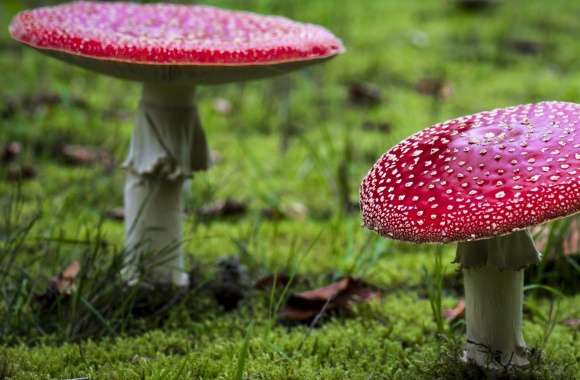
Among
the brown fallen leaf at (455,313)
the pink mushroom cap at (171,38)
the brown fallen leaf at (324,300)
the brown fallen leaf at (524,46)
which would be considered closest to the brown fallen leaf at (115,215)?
the pink mushroom cap at (171,38)

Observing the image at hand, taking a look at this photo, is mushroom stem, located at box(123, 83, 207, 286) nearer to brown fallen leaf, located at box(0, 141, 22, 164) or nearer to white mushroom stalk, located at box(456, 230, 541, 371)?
white mushroom stalk, located at box(456, 230, 541, 371)

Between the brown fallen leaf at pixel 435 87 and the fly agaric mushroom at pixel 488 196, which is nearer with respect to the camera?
the fly agaric mushroom at pixel 488 196

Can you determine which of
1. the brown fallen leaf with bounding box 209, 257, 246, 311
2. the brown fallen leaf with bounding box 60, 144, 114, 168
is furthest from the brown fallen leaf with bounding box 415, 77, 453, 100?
the brown fallen leaf with bounding box 209, 257, 246, 311

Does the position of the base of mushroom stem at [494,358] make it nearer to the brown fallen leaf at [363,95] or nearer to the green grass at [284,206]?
the green grass at [284,206]

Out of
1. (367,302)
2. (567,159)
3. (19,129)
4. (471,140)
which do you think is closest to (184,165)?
(367,302)

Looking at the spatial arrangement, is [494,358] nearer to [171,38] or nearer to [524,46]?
[171,38]
